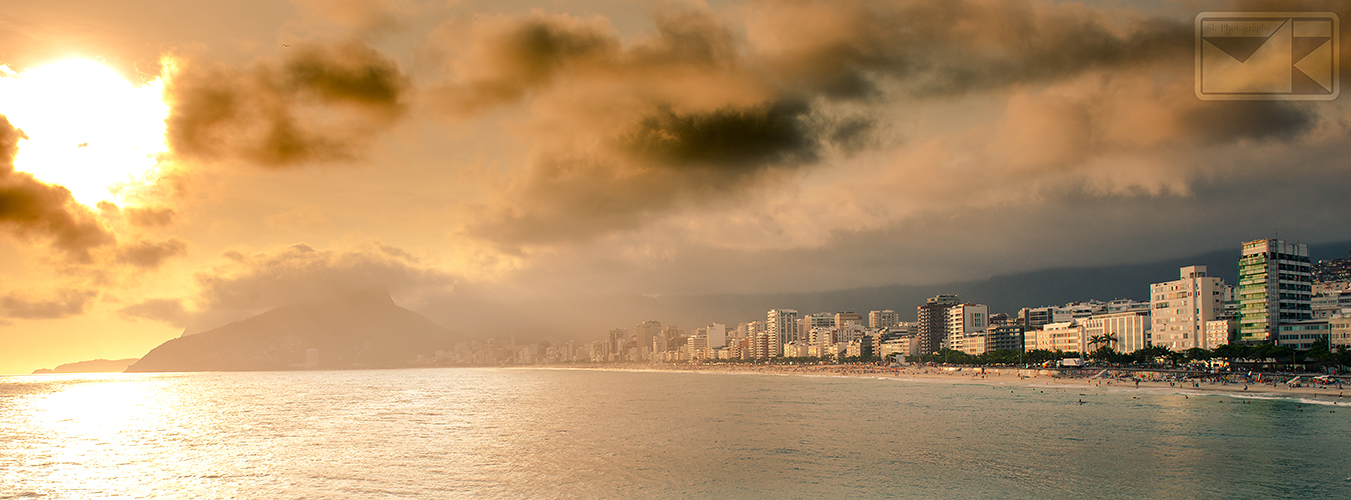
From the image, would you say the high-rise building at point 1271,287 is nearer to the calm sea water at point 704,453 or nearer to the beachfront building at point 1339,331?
the beachfront building at point 1339,331

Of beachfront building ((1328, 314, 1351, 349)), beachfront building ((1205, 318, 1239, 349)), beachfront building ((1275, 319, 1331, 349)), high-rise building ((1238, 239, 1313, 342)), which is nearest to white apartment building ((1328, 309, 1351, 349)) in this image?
beachfront building ((1328, 314, 1351, 349))

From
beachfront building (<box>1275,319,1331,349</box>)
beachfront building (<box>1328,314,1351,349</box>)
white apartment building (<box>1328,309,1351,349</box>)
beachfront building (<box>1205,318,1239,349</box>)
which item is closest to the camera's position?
white apartment building (<box>1328,309,1351,349</box>)

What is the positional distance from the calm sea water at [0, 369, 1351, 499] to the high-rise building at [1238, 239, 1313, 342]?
4294 inches

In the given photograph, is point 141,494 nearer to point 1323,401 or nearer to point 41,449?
point 41,449

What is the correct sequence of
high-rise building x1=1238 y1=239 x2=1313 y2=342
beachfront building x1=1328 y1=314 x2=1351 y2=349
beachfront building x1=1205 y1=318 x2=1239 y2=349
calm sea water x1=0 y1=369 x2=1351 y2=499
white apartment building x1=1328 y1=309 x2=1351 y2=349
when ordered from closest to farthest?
1. calm sea water x1=0 y1=369 x2=1351 y2=499
2. white apartment building x1=1328 y1=309 x2=1351 y2=349
3. beachfront building x1=1328 y1=314 x2=1351 y2=349
4. high-rise building x1=1238 y1=239 x2=1313 y2=342
5. beachfront building x1=1205 y1=318 x2=1239 y2=349

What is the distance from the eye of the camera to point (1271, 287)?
17375cm

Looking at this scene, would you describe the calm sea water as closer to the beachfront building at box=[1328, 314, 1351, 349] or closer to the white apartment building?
the white apartment building

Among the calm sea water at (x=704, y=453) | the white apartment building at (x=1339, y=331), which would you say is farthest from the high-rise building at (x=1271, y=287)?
the calm sea water at (x=704, y=453)

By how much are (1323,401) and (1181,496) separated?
237 ft

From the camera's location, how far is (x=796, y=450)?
1934 inches

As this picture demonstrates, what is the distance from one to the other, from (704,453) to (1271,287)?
18675 cm

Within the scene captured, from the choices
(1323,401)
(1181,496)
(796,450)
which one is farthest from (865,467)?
(1323,401)

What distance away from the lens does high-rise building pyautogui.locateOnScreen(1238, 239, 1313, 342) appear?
562 ft

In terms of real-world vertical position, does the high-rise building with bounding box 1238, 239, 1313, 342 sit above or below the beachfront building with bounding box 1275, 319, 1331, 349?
above
